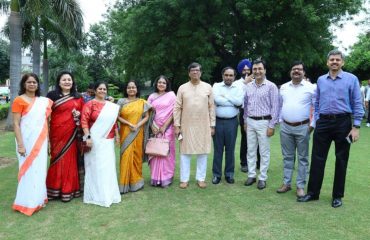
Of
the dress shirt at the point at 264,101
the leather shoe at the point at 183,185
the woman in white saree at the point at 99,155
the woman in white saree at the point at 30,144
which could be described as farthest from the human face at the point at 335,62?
the woman in white saree at the point at 30,144

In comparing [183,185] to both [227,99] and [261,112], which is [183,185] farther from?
[261,112]

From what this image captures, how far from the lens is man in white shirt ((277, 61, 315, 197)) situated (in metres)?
4.74

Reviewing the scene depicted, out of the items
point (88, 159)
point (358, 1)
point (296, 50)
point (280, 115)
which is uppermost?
point (358, 1)

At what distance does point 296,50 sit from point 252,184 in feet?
32.8

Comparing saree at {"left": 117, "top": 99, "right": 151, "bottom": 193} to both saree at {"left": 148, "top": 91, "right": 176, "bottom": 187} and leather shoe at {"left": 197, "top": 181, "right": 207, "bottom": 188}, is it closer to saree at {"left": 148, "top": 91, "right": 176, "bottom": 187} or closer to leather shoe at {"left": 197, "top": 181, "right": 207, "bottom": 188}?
saree at {"left": 148, "top": 91, "right": 176, "bottom": 187}

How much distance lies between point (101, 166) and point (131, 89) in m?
1.16

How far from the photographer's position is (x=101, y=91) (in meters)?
4.70

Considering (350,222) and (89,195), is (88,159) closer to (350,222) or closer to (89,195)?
(89,195)

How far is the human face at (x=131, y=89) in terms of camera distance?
200 inches

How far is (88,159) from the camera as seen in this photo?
15.2ft

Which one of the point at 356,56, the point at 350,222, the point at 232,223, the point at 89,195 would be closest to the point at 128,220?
the point at 89,195

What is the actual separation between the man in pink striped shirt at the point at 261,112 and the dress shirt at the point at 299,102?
0.86 feet

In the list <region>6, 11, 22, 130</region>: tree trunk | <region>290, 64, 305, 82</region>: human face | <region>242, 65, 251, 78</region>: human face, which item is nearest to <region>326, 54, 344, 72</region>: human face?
<region>290, 64, 305, 82</region>: human face

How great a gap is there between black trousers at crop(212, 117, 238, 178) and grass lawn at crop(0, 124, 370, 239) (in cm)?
28
